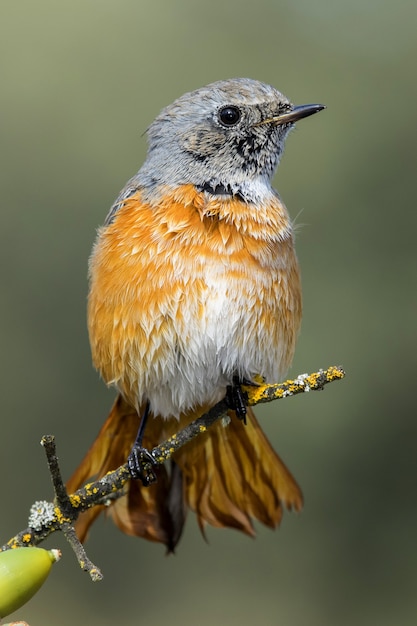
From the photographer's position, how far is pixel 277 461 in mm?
4285

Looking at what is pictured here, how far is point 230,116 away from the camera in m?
4.12

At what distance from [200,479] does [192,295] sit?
109cm

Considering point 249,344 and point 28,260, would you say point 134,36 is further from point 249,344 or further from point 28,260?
point 249,344

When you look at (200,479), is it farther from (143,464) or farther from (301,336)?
(301,336)

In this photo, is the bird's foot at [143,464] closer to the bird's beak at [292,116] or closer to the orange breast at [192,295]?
the orange breast at [192,295]

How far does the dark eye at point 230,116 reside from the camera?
162 inches

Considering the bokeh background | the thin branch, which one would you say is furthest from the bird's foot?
the bokeh background

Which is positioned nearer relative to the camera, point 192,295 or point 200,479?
point 192,295

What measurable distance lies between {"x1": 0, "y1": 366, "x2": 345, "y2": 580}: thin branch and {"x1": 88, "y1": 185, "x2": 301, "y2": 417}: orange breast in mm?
515

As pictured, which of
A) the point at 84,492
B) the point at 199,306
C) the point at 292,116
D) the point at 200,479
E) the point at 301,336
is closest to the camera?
the point at 84,492

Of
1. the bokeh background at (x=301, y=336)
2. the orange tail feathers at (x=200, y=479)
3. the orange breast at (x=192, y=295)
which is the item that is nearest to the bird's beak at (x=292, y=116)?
the orange breast at (x=192, y=295)

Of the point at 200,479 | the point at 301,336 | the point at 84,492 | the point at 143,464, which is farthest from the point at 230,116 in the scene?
the point at 301,336

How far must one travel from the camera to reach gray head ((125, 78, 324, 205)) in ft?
13.1

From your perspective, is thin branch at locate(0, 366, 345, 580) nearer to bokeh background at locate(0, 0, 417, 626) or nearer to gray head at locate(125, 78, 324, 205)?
gray head at locate(125, 78, 324, 205)
